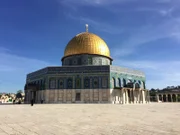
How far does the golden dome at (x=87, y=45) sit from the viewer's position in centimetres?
3550

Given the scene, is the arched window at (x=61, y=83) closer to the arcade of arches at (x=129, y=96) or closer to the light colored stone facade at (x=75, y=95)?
the light colored stone facade at (x=75, y=95)

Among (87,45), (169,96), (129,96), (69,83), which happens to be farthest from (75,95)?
(169,96)

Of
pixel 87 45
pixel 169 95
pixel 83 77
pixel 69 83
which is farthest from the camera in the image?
pixel 169 95

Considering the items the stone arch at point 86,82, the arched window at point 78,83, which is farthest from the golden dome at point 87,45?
the arched window at point 78,83

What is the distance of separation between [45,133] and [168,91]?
5123 cm

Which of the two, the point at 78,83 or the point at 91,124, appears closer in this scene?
the point at 91,124

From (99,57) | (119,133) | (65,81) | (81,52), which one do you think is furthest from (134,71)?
(119,133)

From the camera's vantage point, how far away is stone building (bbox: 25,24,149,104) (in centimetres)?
3128

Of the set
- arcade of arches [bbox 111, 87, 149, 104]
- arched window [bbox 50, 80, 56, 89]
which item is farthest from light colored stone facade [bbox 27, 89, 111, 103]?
arcade of arches [bbox 111, 87, 149, 104]

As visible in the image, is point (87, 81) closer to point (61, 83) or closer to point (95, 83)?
point (95, 83)

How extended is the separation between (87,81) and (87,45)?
781 centimetres

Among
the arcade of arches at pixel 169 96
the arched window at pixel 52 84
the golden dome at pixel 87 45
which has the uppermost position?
the golden dome at pixel 87 45

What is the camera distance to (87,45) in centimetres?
3566

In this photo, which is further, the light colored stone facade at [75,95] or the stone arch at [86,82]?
the stone arch at [86,82]
